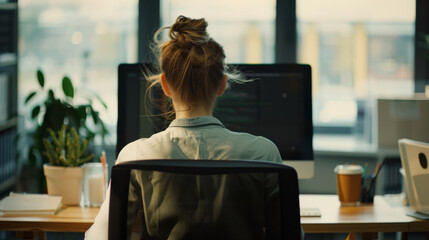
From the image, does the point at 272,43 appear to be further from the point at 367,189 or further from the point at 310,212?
the point at 310,212

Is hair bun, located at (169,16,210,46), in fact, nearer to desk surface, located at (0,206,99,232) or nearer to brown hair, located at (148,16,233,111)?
brown hair, located at (148,16,233,111)

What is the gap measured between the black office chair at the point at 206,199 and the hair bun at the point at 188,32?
429 millimetres

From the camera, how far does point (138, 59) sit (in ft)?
13.3

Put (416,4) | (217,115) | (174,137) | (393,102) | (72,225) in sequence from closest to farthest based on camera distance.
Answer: (174,137), (72,225), (217,115), (393,102), (416,4)

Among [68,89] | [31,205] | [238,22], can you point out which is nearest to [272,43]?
[238,22]

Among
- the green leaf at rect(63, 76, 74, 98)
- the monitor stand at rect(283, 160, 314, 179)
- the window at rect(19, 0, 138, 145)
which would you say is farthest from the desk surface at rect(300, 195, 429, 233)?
the window at rect(19, 0, 138, 145)

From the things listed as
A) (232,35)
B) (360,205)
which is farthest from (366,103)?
(360,205)

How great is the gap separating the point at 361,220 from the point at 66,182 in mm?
1029

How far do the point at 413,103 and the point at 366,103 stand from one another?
2.65 feet

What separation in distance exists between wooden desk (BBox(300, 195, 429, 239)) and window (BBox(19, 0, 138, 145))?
2.40 m

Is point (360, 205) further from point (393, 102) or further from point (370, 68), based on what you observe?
point (370, 68)

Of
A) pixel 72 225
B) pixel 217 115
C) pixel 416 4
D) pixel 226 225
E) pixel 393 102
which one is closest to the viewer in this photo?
pixel 226 225

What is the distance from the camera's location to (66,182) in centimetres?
207

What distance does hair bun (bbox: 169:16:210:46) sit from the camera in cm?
149
